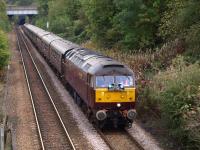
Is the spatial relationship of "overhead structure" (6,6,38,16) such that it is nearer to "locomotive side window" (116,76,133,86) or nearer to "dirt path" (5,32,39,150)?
"dirt path" (5,32,39,150)

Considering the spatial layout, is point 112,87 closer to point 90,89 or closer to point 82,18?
point 90,89

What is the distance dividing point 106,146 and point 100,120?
1.84 metres

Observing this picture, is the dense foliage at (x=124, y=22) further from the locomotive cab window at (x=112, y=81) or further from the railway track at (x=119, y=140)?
the railway track at (x=119, y=140)

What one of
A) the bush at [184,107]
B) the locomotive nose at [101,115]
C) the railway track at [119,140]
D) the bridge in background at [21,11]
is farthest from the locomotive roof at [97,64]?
the bridge in background at [21,11]

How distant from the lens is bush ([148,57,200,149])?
15.6 metres

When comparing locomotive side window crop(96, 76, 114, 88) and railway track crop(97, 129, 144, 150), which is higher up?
locomotive side window crop(96, 76, 114, 88)

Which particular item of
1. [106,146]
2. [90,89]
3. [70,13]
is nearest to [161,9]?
[90,89]

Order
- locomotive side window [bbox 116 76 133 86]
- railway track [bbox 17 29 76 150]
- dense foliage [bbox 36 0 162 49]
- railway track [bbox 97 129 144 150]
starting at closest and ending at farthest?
railway track [bbox 97 129 144 150] < railway track [bbox 17 29 76 150] < locomotive side window [bbox 116 76 133 86] < dense foliage [bbox 36 0 162 49]

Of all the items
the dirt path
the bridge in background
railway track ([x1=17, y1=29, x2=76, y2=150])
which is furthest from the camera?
the bridge in background

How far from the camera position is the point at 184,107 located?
54.2 ft

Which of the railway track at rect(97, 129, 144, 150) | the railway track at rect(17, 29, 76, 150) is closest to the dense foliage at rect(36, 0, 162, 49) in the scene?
the railway track at rect(17, 29, 76, 150)

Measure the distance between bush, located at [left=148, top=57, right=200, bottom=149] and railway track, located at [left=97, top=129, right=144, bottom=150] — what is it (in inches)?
60.8

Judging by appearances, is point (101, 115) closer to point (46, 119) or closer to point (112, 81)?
point (112, 81)

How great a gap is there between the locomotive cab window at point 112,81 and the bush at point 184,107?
150 cm
